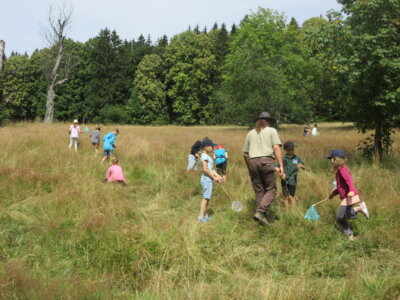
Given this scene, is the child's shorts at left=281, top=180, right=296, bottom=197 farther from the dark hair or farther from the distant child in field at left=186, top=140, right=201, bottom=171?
the distant child in field at left=186, top=140, right=201, bottom=171

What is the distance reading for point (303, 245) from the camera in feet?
16.4

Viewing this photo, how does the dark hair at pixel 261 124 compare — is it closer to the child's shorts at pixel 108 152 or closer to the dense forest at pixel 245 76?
the dense forest at pixel 245 76

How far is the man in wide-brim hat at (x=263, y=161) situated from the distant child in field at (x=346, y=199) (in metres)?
0.91

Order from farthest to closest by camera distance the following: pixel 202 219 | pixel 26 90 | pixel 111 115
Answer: pixel 26 90
pixel 111 115
pixel 202 219

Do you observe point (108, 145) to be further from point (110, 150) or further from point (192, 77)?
point (192, 77)

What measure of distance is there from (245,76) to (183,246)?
24689 millimetres

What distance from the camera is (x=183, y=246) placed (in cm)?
466

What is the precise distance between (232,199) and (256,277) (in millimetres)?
3071

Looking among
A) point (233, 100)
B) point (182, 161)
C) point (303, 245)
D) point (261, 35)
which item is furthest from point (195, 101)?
point (303, 245)

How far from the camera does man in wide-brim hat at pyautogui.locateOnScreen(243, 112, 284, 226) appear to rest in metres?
5.75

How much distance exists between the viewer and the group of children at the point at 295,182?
5250 mm

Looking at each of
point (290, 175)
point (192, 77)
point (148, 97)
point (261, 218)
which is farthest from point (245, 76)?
point (148, 97)

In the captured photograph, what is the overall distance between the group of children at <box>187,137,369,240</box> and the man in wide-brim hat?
1.17 feet

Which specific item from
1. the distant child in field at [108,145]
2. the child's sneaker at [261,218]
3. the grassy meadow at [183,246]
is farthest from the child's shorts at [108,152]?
the child's sneaker at [261,218]
